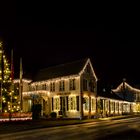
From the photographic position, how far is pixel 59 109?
50.7 metres

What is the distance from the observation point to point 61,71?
5284 centimetres

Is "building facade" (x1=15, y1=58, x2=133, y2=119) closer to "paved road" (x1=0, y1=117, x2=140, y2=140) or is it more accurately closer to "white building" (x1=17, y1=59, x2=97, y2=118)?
"white building" (x1=17, y1=59, x2=97, y2=118)

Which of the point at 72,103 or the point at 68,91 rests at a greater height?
the point at 68,91

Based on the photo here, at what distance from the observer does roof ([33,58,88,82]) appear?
49831 mm

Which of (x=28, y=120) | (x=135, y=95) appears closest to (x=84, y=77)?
(x=28, y=120)

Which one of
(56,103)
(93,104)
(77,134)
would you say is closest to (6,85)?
(56,103)

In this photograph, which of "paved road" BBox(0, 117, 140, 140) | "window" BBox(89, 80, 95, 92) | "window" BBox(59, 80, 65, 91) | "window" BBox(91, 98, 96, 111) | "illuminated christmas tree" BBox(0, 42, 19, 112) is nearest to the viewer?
"paved road" BBox(0, 117, 140, 140)

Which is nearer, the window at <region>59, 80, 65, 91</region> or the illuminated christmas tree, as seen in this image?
the illuminated christmas tree

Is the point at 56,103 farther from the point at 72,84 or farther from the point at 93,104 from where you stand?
the point at 93,104

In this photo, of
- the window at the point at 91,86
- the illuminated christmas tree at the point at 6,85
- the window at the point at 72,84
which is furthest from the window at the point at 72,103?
the illuminated christmas tree at the point at 6,85

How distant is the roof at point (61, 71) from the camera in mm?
49831

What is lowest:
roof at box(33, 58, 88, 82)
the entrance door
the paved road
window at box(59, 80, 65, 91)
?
the paved road

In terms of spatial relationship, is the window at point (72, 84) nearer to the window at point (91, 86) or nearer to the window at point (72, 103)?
the window at point (72, 103)

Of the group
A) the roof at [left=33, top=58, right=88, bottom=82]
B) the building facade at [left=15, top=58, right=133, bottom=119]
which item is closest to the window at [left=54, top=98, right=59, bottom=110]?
the building facade at [left=15, top=58, right=133, bottom=119]
